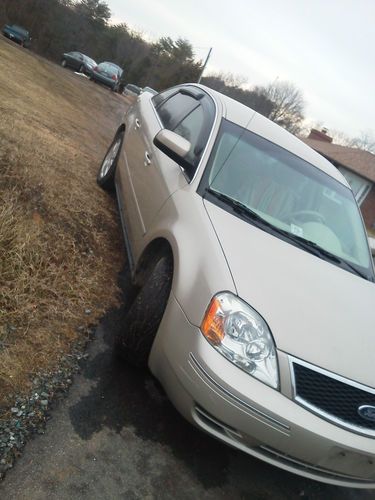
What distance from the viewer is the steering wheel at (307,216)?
3.02 metres

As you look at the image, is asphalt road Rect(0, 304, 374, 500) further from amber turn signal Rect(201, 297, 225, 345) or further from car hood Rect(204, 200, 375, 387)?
car hood Rect(204, 200, 375, 387)

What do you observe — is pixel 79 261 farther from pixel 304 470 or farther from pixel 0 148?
pixel 304 470

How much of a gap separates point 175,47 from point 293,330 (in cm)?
5709

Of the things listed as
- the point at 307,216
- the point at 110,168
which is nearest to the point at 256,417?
the point at 307,216

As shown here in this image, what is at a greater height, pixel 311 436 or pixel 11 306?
pixel 311 436

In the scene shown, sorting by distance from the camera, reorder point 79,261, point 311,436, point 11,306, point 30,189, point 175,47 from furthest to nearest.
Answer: point 175,47
point 30,189
point 79,261
point 11,306
point 311,436

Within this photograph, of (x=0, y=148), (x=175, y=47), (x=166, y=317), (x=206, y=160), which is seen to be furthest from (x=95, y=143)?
(x=175, y=47)

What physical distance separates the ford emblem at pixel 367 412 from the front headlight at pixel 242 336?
0.46 m

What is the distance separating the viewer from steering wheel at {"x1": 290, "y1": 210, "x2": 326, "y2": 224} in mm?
3021

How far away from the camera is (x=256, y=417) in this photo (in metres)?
1.89

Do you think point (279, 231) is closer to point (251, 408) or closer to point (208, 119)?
point (208, 119)

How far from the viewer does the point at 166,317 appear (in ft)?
7.27

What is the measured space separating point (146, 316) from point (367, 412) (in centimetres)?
121

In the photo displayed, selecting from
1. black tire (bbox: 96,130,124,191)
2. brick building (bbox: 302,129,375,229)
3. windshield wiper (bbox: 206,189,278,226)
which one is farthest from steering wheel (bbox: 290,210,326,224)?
brick building (bbox: 302,129,375,229)
